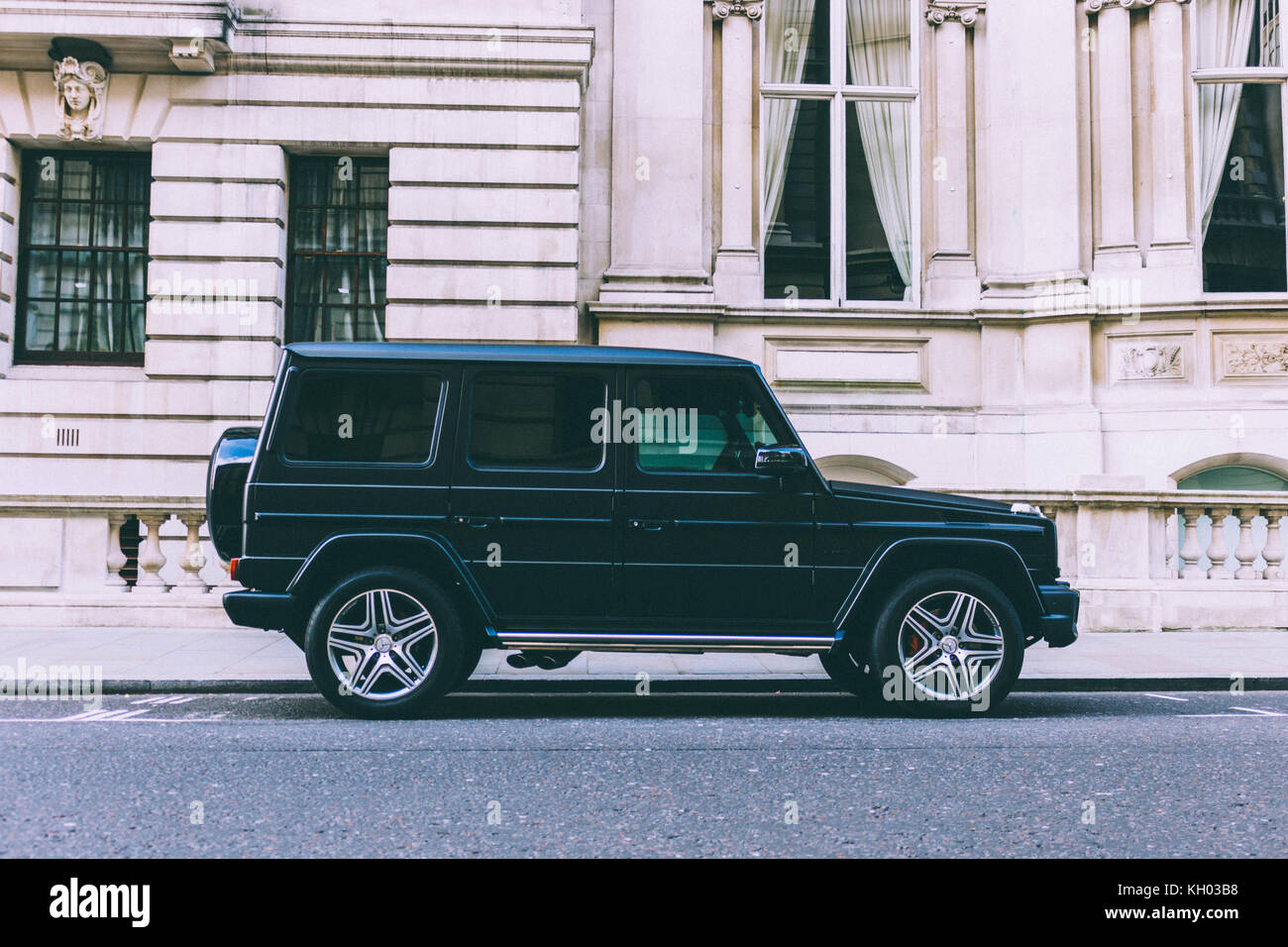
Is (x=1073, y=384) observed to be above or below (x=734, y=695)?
above

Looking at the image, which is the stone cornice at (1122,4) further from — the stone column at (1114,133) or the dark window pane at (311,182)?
the dark window pane at (311,182)

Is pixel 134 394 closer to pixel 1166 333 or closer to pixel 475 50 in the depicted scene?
pixel 475 50

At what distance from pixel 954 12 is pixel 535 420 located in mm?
11566

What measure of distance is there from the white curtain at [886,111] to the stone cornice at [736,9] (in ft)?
4.50

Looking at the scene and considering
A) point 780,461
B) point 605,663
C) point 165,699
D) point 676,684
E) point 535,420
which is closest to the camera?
point 780,461

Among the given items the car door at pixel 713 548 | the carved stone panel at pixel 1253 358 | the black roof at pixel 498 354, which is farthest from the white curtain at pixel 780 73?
the car door at pixel 713 548

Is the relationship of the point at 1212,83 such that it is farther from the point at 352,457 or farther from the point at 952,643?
the point at 352,457

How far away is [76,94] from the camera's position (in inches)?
584

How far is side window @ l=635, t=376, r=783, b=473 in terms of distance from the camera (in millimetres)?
7043

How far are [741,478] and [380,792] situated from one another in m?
2.86

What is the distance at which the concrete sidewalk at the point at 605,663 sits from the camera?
8430mm

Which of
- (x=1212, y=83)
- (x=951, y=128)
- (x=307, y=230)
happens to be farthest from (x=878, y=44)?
(x=307, y=230)
